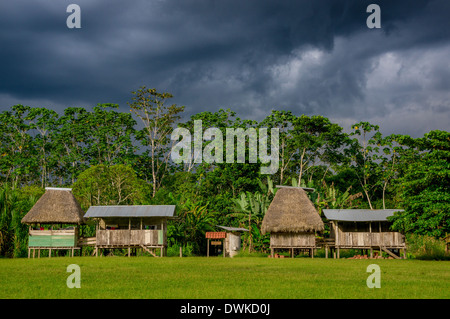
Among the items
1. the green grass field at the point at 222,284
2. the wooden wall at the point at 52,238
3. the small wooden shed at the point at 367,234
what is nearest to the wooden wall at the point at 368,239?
the small wooden shed at the point at 367,234

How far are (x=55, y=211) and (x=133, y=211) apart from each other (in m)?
4.58

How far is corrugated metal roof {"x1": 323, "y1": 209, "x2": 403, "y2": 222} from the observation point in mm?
28469

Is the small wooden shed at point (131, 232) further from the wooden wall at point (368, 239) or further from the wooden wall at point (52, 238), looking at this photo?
the wooden wall at point (368, 239)

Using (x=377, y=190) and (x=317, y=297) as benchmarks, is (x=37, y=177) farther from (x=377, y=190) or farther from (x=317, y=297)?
(x=317, y=297)

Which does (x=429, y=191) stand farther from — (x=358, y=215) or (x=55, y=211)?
(x=55, y=211)

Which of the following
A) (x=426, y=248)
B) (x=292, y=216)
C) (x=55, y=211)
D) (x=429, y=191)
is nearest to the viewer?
(x=429, y=191)

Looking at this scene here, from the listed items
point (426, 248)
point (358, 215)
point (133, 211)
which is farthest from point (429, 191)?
point (133, 211)

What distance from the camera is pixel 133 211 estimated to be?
28.8 meters

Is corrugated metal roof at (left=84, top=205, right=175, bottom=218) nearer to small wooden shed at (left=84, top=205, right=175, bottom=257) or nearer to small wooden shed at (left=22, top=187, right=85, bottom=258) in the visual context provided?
small wooden shed at (left=84, top=205, right=175, bottom=257)

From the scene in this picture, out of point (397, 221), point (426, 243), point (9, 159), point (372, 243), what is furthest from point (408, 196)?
point (9, 159)

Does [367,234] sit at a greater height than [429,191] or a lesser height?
lesser

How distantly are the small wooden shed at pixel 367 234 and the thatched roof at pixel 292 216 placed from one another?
88 cm
